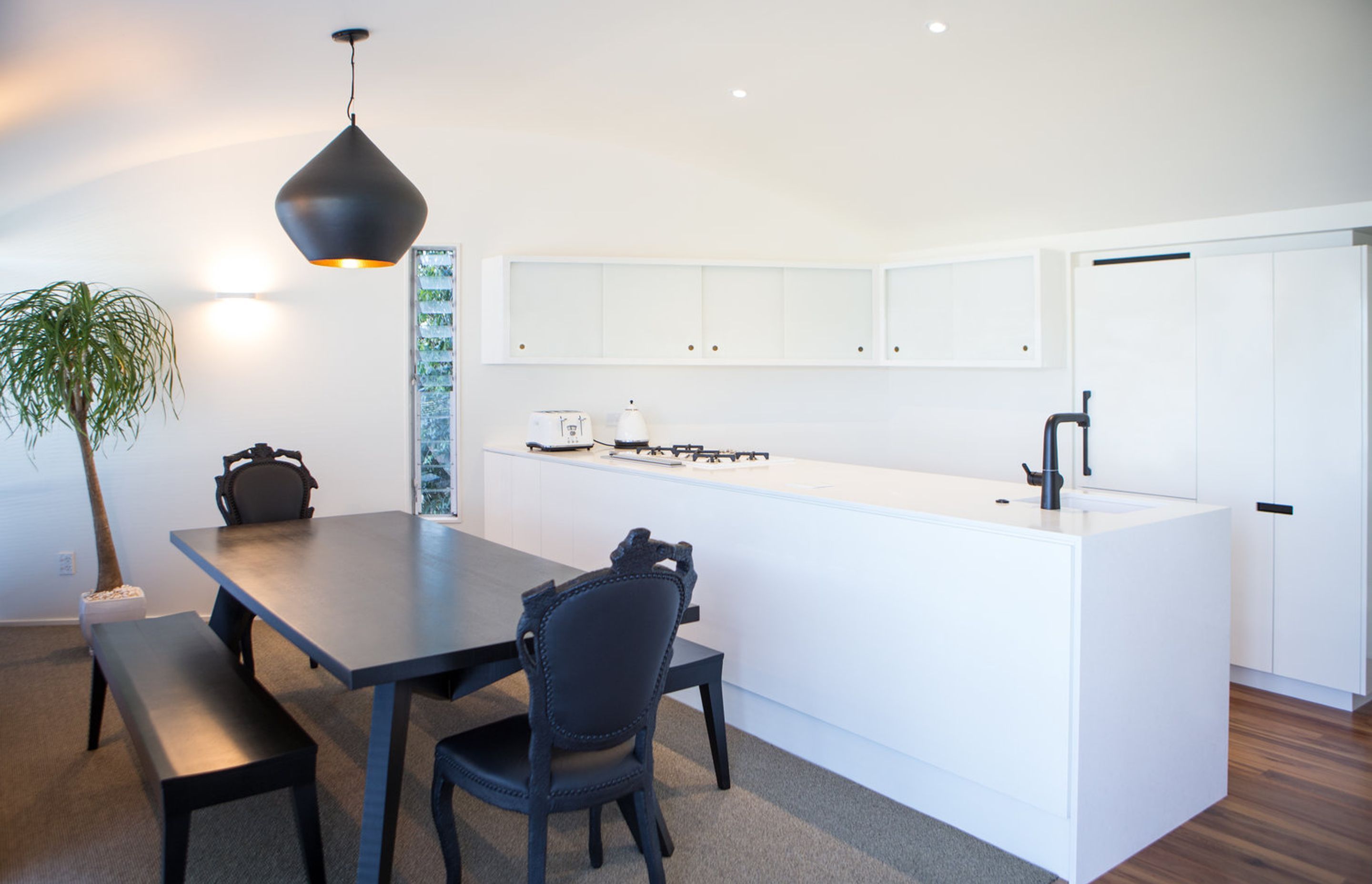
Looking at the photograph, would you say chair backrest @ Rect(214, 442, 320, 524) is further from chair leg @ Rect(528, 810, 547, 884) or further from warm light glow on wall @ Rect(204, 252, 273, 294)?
chair leg @ Rect(528, 810, 547, 884)

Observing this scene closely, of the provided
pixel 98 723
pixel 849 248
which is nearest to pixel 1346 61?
pixel 849 248

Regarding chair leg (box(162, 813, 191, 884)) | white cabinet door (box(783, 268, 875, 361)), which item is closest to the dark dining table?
chair leg (box(162, 813, 191, 884))

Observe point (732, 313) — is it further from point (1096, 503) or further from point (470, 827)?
point (470, 827)

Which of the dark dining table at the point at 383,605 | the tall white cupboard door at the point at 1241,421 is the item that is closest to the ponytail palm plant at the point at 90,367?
the dark dining table at the point at 383,605

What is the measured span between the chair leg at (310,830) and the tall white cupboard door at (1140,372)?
324cm

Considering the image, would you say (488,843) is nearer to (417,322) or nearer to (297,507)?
(297,507)

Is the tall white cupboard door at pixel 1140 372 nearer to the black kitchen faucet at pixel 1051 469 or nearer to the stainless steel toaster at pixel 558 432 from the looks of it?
the black kitchen faucet at pixel 1051 469

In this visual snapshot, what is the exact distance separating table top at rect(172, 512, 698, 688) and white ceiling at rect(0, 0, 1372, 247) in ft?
5.51

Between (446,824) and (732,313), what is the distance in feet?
11.1

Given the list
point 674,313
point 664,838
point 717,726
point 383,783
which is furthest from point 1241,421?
point 383,783

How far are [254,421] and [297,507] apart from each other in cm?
110

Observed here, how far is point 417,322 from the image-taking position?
506 centimetres

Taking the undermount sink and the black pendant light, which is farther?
the undermount sink

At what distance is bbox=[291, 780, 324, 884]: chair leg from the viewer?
2.10 m
